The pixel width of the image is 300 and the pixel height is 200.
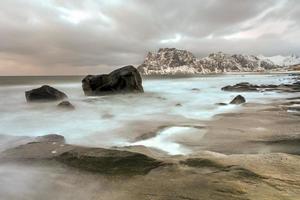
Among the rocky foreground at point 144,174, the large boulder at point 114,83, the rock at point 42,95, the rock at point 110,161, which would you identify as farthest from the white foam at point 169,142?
the large boulder at point 114,83

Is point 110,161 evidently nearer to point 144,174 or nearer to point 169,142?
point 144,174

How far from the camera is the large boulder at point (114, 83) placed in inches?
1162

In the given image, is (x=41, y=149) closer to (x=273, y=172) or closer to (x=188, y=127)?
(x=273, y=172)

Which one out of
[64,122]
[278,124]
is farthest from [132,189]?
[64,122]

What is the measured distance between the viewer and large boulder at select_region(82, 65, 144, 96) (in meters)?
29.5

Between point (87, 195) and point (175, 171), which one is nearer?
point (87, 195)

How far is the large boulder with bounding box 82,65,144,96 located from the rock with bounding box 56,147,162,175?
23304 mm

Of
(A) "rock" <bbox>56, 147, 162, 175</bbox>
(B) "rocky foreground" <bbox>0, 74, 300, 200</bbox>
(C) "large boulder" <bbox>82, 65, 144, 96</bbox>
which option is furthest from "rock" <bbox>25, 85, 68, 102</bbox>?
(A) "rock" <bbox>56, 147, 162, 175</bbox>

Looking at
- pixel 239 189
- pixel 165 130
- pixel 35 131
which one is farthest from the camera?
pixel 35 131

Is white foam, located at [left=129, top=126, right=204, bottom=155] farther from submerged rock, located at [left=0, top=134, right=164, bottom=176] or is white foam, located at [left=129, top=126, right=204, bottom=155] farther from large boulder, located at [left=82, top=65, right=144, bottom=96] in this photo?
large boulder, located at [left=82, top=65, right=144, bottom=96]

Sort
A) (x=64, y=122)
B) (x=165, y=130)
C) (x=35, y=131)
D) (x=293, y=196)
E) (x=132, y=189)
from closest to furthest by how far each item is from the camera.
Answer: (x=293, y=196) < (x=132, y=189) < (x=165, y=130) < (x=35, y=131) < (x=64, y=122)

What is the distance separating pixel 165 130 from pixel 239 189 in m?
6.15

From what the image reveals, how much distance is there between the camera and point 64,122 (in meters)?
13.3

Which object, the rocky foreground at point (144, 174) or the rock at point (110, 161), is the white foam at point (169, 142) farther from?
the rock at point (110, 161)
